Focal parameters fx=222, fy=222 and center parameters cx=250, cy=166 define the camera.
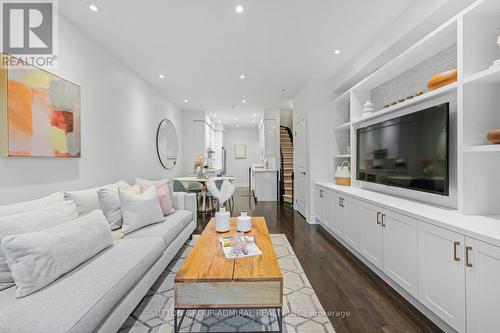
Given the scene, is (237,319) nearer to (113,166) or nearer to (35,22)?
(113,166)

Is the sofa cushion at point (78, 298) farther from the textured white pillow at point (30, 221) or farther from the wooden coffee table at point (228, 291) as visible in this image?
the wooden coffee table at point (228, 291)

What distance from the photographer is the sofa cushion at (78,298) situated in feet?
3.29

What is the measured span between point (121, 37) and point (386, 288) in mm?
4097

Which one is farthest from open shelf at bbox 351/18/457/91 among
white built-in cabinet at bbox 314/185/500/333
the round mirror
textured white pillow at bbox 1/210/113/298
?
the round mirror

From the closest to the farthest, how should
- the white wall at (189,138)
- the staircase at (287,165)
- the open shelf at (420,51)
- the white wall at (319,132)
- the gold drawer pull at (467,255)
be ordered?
1. the gold drawer pull at (467,255)
2. the open shelf at (420,51)
3. the white wall at (319,132)
4. the staircase at (287,165)
5. the white wall at (189,138)

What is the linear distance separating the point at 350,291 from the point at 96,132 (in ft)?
11.3

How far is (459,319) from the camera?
141cm

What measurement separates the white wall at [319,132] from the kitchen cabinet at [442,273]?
2560mm

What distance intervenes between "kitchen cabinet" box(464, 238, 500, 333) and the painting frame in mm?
9716

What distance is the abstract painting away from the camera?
5.97 ft

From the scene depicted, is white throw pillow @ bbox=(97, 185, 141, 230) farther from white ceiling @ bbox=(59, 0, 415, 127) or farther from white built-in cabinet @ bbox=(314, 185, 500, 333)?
white built-in cabinet @ bbox=(314, 185, 500, 333)

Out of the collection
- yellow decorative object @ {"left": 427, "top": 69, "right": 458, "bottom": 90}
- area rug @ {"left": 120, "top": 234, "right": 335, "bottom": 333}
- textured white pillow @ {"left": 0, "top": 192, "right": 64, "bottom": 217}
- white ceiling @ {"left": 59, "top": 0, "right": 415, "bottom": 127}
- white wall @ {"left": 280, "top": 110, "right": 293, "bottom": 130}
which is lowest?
area rug @ {"left": 120, "top": 234, "right": 335, "bottom": 333}

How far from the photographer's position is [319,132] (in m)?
4.27

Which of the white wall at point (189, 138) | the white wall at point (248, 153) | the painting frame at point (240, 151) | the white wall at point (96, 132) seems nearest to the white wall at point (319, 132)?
the white wall at point (96, 132)
